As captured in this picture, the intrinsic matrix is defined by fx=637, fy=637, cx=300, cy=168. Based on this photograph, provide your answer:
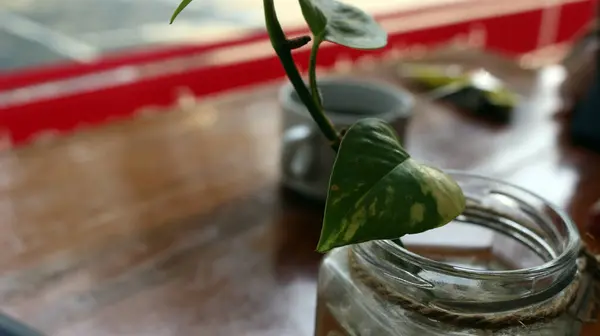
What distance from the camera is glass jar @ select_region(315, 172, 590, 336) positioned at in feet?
0.77

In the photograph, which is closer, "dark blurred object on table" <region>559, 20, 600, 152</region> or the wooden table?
the wooden table

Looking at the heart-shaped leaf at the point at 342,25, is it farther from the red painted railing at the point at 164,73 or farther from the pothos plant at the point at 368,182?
the red painted railing at the point at 164,73

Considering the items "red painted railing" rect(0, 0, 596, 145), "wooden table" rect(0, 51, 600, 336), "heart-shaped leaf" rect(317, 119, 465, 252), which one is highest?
"heart-shaped leaf" rect(317, 119, 465, 252)

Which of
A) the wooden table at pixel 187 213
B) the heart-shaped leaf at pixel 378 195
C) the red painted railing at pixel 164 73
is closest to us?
the heart-shaped leaf at pixel 378 195

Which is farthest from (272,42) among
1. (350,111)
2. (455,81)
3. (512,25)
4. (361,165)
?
(512,25)

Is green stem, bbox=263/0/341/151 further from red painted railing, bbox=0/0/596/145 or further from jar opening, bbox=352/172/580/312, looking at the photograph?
red painted railing, bbox=0/0/596/145

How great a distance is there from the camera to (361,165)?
21 centimetres

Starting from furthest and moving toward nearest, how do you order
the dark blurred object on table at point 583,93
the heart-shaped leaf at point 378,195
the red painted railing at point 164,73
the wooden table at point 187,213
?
1. the red painted railing at point 164,73
2. the dark blurred object on table at point 583,93
3. the wooden table at point 187,213
4. the heart-shaped leaf at point 378,195

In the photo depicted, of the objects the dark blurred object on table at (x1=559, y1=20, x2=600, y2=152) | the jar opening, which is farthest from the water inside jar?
the dark blurred object on table at (x1=559, y1=20, x2=600, y2=152)

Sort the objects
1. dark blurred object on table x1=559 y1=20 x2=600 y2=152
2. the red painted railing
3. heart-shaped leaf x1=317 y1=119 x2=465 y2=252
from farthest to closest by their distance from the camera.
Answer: the red painted railing
dark blurred object on table x1=559 y1=20 x2=600 y2=152
heart-shaped leaf x1=317 y1=119 x2=465 y2=252

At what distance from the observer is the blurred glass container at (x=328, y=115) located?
1.49 feet

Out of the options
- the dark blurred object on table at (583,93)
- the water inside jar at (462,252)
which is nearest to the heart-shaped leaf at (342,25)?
the water inside jar at (462,252)

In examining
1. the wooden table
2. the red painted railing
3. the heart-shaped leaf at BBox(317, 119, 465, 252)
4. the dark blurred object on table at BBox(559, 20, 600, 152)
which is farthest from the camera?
the red painted railing

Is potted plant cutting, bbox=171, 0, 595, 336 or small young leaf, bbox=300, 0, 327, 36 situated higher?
small young leaf, bbox=300, 0, 327, 36
